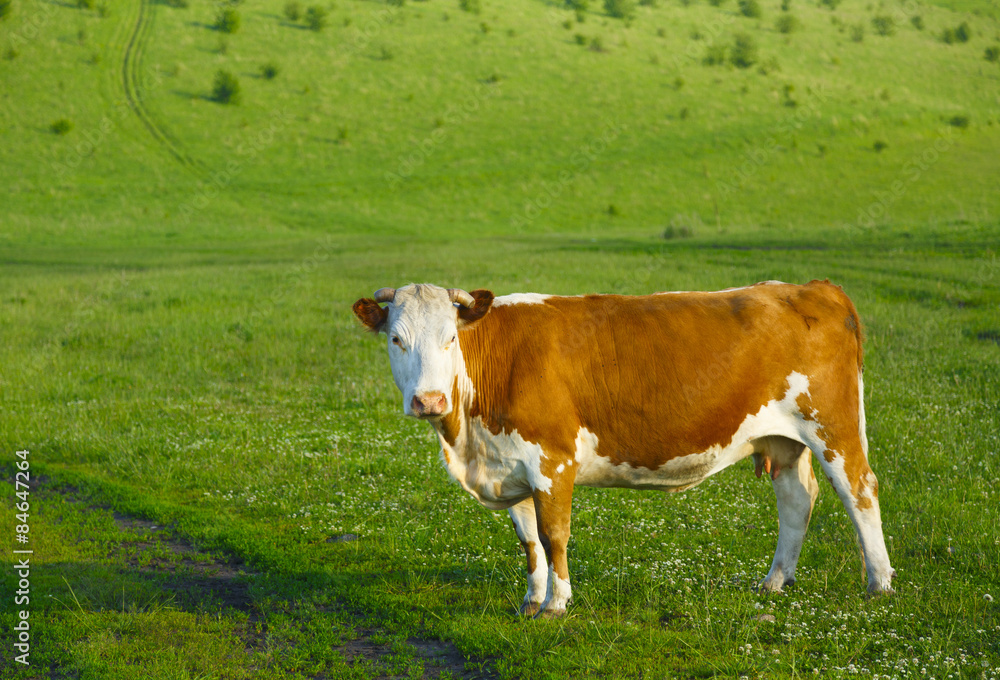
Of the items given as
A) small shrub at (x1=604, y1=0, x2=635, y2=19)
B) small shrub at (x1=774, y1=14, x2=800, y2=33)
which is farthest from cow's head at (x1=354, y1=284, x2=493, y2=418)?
small shrub at (x1=774, y1=14, x2=800, y2=33)

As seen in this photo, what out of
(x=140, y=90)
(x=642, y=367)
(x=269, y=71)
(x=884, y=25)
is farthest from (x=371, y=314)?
(x=884, y=25)

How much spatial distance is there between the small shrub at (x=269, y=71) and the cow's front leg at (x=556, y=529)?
7591 centimetres

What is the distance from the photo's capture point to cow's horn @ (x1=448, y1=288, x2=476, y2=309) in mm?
6777

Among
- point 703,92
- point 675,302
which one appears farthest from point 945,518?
point 703,92

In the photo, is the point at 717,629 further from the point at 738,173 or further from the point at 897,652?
the point at 738,173

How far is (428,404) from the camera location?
6.24 metres

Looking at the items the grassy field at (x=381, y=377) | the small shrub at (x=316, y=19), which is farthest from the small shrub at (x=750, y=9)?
the small shrub at (x=316, y=19)

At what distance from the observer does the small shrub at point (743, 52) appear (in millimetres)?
90625

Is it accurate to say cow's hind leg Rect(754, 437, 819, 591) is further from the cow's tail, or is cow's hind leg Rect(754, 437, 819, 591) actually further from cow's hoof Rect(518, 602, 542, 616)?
cow's hoof Rect(518, 602, 542, 616)

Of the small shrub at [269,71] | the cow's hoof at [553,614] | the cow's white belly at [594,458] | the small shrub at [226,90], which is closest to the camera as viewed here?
the cow's hoof at [553,614]

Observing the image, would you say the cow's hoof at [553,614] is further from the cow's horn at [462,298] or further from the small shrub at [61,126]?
the small shrub at [61,126]

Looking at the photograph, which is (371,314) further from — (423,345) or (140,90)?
(140,90)

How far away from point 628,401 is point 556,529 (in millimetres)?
1241

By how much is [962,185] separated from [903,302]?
49.6 metres
